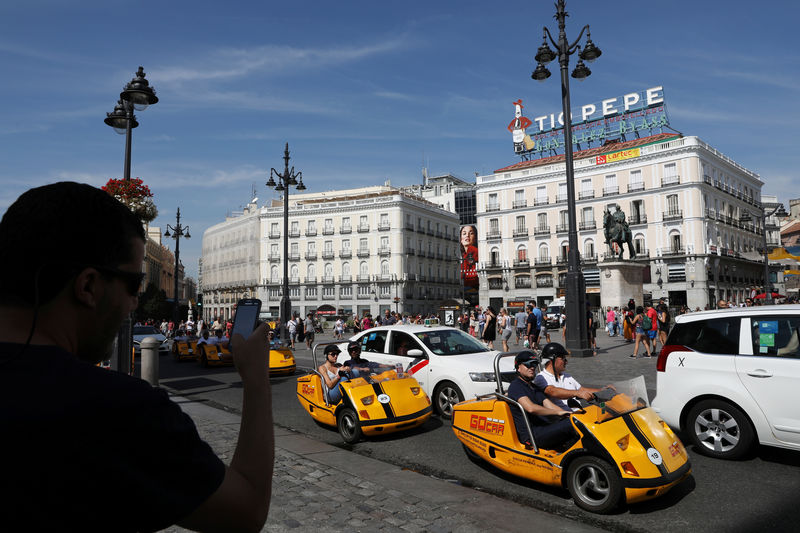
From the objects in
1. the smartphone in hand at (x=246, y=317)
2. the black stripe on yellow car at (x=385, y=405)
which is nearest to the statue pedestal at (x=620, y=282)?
the black stripe on yellow car at (x=385, y=405)

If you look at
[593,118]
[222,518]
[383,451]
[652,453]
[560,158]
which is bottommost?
[383,451]

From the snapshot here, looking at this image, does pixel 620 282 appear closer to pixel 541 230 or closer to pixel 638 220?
pixel 638 220

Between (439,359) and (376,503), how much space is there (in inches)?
169

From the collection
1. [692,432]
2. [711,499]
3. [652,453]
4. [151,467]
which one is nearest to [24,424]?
[151,467]

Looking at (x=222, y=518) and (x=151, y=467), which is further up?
(x=151, y=467)

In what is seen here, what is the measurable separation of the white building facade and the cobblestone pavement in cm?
5867

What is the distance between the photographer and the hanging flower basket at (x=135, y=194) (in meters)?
9.05

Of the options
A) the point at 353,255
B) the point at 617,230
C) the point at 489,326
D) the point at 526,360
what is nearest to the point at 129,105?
the point at 526,360

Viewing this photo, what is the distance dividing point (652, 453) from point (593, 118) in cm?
5923

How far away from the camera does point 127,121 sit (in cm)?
1050

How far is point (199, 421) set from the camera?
27.8 feet

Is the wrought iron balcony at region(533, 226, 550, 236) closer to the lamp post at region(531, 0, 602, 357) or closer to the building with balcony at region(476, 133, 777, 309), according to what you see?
the building with balcony at region(476, 133, 777, 309)

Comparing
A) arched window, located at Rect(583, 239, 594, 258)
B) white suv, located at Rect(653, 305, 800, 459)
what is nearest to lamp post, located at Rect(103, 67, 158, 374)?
white suv, located at Rect(653, 305, 800, 459)

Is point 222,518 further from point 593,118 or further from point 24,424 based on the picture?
point 593,118
